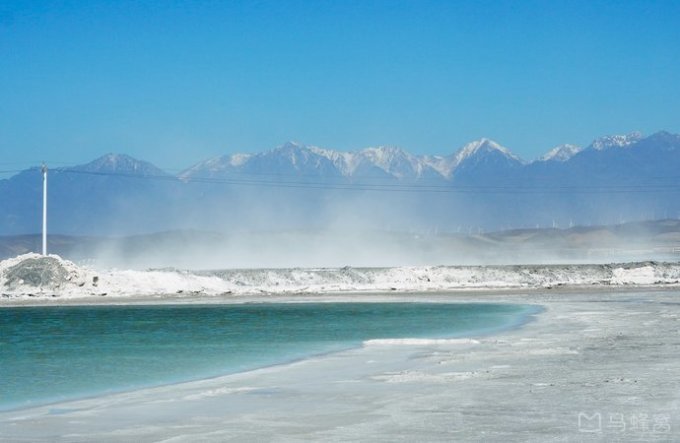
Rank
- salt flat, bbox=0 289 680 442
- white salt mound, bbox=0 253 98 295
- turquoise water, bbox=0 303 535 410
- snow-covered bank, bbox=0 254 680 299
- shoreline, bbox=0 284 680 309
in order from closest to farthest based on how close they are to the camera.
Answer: salt flat, bbox=0 289 680 442, turquoise water, bbox=0 303 535 410, shoreline, bbox=0 284 680 309, white salt mound, bbox=0 253 98 295, snow-covered bank, bbox=0 254 680 299

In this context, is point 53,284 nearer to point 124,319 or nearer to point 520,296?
point 124,319

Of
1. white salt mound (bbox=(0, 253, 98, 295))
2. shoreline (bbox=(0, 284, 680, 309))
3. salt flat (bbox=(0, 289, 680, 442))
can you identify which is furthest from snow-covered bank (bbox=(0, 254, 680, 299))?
salt flat (bbox=(0, 289, 680, 442))

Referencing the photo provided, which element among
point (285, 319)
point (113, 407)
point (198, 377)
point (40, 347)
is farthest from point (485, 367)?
point (285, 319)

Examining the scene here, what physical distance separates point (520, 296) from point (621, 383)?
35.4 m

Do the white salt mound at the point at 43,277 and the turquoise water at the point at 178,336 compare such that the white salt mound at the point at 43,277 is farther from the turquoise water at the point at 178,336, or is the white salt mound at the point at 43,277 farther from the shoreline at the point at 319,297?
the turquoise water at the point at 178,336

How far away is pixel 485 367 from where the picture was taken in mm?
19344

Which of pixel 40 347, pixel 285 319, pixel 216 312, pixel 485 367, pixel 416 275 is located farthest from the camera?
pixel 416 275

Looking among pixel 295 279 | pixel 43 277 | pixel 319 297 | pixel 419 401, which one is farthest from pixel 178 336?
pixel 295 279

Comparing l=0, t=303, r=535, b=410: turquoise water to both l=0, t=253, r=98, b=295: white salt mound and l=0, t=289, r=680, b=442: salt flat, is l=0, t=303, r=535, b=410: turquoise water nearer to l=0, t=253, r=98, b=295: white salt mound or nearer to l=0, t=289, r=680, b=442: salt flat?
l=0, t=289, r=680, b=442: salt flat

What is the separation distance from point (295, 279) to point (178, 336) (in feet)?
110

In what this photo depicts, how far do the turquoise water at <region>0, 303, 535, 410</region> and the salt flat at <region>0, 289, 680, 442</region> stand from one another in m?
1.70

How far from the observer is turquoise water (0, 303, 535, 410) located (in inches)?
804

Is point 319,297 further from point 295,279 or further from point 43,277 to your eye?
point 43,277

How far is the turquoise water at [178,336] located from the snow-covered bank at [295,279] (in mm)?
8233
